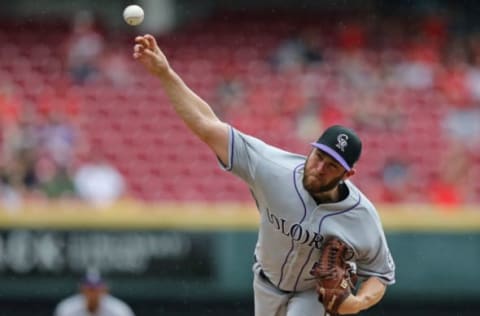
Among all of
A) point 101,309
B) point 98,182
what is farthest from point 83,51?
point 101,309

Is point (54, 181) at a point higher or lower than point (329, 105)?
lower

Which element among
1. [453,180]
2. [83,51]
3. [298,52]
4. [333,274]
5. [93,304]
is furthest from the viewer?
[298,52]

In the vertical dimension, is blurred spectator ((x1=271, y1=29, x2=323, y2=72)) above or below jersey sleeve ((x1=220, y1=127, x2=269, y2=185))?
above

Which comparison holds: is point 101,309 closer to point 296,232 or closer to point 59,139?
point 296,232

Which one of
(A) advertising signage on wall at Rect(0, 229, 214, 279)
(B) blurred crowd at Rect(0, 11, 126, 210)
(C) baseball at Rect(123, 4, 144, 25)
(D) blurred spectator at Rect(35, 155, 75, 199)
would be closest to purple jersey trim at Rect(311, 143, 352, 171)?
(C) baseball at Rect(123, 4, 144, 25)

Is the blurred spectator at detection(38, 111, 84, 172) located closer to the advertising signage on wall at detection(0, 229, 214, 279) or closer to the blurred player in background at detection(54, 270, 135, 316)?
the advertising signage on wall at detection(0, 229, 214, 279)

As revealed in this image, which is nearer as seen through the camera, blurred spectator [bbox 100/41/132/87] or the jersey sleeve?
the jersey sleeve

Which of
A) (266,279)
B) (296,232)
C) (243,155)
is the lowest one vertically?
(266,279)

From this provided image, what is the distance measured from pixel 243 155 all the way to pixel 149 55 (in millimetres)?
637

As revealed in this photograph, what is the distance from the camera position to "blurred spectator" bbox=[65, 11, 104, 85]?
46.1 feet

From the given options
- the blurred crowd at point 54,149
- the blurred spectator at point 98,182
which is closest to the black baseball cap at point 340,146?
the blurred crowd at point 54,149

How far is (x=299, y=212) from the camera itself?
18.9 ft

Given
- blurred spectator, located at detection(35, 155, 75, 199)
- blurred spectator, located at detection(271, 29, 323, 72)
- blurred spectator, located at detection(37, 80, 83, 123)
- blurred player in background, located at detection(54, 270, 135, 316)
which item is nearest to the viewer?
blurred player in background, located at detection(54, 270, 135, 316)

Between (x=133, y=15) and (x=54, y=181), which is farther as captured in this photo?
(x=54, y=181)
